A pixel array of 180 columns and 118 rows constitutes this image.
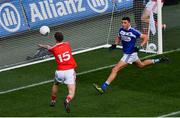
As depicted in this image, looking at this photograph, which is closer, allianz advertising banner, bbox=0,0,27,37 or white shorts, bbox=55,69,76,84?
white shorts, bbox=55,69,76,84

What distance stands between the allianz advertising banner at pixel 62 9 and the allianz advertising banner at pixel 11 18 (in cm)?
32

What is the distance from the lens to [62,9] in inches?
938

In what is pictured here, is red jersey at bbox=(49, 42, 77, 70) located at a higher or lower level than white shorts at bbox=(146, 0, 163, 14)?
higher

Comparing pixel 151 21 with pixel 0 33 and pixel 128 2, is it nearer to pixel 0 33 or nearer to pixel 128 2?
pixel 128 2

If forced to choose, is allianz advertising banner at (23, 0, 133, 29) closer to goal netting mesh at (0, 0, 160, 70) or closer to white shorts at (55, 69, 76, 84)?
goal netting mesh at (0, 0, 160, 70)

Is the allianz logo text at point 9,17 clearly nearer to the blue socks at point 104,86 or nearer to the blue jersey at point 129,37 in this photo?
the blue jersey at point 129,37

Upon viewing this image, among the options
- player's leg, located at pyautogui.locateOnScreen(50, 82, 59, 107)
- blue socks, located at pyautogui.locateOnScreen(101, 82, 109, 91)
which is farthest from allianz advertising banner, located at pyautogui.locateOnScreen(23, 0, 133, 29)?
player's leg, located at pyautogui.locateOnScreen(50, 82, 59, 107)

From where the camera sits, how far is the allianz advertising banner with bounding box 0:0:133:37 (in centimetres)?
2273

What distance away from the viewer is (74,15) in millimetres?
24234

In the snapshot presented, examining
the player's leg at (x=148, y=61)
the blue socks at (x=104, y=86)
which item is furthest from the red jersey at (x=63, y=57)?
the player's leg at (x=148, y=61)

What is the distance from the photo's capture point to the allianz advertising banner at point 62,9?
23.4 meters

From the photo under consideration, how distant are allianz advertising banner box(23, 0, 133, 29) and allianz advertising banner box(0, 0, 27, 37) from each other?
0.32 metres

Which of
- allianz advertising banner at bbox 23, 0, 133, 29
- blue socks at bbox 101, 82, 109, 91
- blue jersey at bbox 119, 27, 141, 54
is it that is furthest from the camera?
allianz advertising banner at bbox 23, 0, 133, 29

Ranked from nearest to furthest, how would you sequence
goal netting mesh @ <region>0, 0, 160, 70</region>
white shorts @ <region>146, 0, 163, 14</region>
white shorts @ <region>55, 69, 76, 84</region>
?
1. white shorts @ <region>55, 69, 76, 84</region>
2. white shorts @ <region>146, 0, 163, 14</region>
3. goal netting mesh @ <region>0, 0, 160, 70</region>
